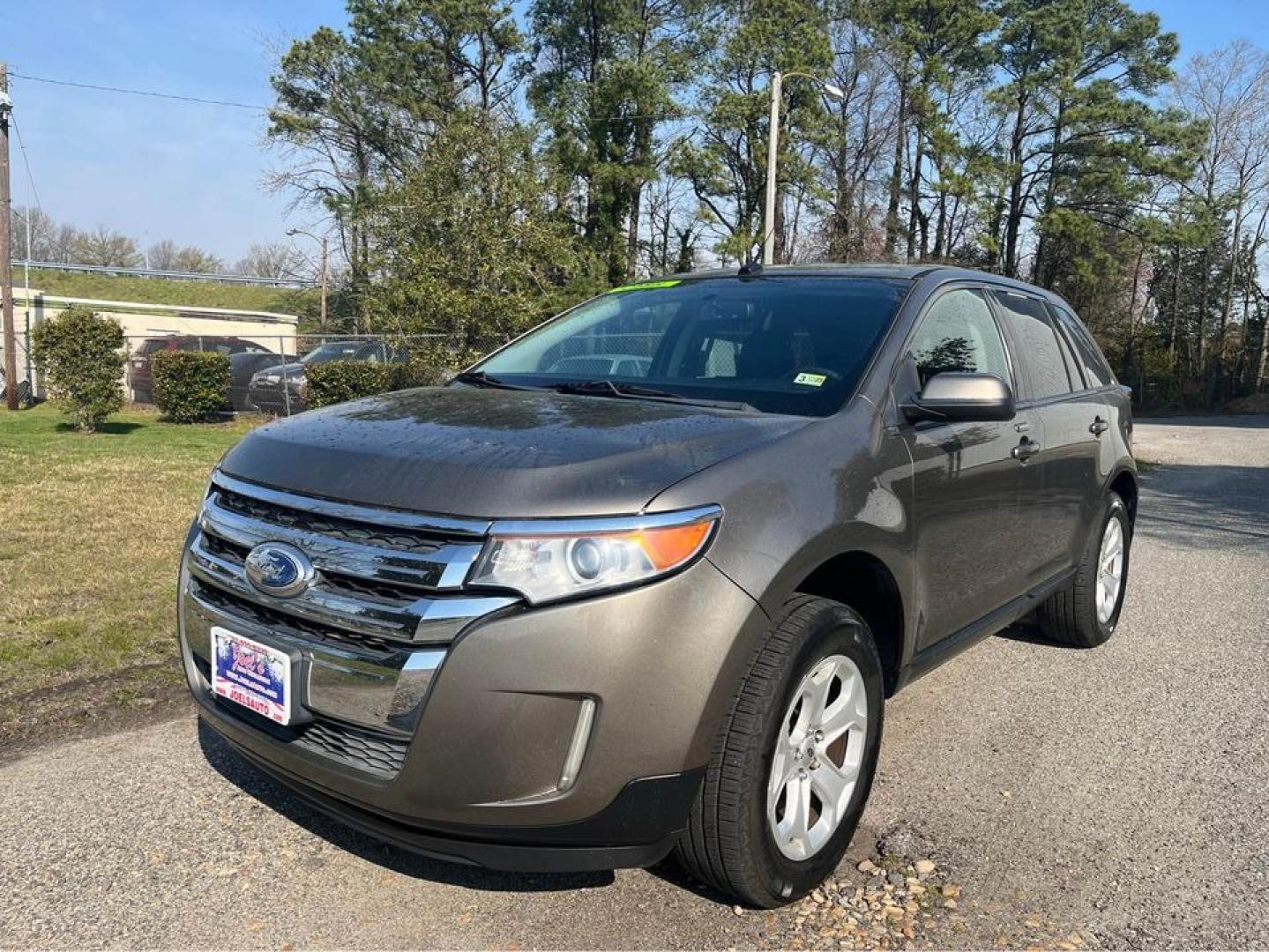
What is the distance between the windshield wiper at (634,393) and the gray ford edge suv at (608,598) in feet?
0.05

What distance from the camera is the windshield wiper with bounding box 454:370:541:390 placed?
3419 mm

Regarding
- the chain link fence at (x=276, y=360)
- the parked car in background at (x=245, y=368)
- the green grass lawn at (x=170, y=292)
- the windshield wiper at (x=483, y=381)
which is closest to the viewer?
the windshield wiper at (x=483, y=381)

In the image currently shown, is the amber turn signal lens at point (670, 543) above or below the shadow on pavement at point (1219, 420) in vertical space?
above

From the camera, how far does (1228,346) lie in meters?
32.8

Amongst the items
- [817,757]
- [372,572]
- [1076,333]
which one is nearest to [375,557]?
[372,572]

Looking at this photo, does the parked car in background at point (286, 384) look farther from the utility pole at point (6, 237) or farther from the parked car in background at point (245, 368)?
the utility pole at point (6, 237)

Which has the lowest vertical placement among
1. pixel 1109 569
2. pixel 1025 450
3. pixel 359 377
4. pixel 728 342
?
pixel 1109 569

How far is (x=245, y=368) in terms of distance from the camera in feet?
65.6

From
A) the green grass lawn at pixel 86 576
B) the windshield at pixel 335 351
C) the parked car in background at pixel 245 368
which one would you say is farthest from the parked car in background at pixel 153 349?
the green grass lawn at pixel 86 576

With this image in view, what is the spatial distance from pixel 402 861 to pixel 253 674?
0.76m

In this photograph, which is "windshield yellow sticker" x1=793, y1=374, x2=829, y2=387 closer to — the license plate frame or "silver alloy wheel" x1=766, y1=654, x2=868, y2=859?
"silver alloy wheel" x1=766, y1=654, x2=868, y2=859

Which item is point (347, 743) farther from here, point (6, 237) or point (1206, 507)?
point (6, 237)

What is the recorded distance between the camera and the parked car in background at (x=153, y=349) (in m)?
20.6

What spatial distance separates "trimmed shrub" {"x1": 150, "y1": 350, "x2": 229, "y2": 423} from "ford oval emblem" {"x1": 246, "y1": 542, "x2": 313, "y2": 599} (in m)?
14.9
